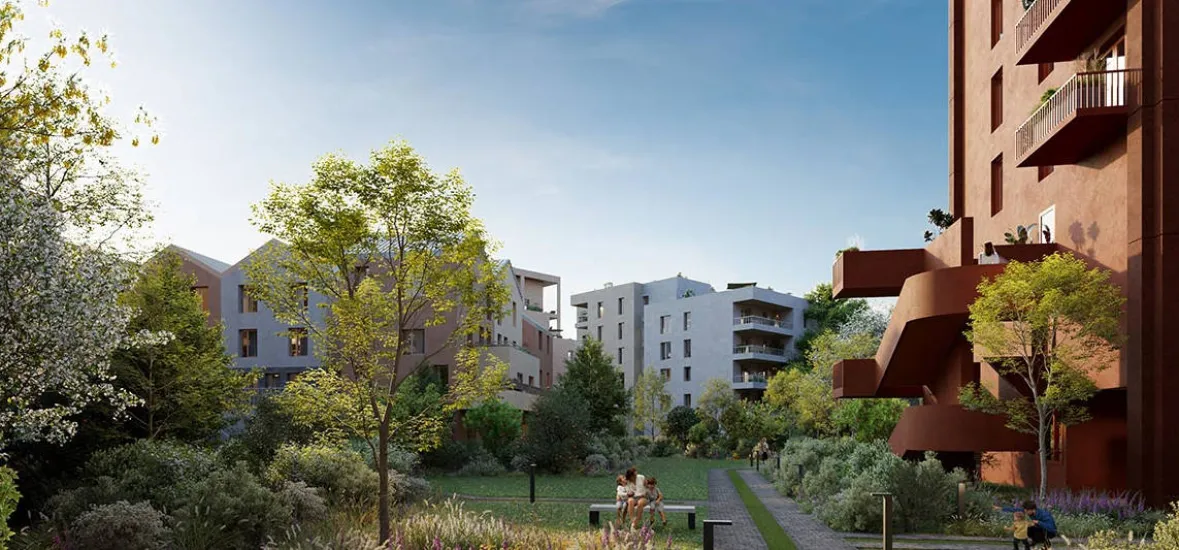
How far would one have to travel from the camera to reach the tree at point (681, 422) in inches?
2825

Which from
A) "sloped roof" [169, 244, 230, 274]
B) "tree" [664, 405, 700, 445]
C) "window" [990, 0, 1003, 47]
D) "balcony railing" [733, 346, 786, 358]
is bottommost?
"tree" [664, 405, 700, 445]

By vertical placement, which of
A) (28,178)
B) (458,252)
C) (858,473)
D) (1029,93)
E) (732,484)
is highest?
(1029,93)

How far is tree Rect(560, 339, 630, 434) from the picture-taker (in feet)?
194

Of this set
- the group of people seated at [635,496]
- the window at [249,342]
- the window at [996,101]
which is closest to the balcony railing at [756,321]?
the window at [249,342]

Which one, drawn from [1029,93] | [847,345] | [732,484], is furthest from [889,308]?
[1029,93]

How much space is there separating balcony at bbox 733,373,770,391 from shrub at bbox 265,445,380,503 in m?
61.7

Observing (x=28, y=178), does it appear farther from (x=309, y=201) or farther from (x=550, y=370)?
(x=550, y=370)

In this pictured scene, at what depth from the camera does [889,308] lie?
3196 inches

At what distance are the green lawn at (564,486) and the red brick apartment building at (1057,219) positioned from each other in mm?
6683

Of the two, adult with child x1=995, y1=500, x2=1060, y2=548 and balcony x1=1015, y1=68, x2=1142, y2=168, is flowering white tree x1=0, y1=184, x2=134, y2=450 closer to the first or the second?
adult with child x1=995, y1=500, x2=1060, y2=548

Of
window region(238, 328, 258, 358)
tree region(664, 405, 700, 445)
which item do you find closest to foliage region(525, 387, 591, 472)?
window region(238, 328, 258, 358)

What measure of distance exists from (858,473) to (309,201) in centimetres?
1440

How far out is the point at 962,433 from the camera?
89.5 feet

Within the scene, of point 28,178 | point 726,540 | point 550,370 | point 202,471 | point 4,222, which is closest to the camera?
point 4,222
